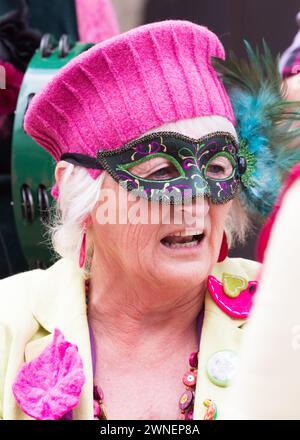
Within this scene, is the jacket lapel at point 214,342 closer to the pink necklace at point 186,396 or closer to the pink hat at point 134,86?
the pink necklace at point 186,396

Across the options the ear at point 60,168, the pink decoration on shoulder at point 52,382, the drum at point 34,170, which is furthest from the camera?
the drum at point 34,170

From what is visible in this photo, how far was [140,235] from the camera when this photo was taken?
201 cm

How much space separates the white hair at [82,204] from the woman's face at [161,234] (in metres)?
0.05

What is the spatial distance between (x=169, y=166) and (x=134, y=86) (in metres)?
0.20

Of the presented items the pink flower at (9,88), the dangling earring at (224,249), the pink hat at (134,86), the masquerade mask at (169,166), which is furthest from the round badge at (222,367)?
the pink flower at (9,88)

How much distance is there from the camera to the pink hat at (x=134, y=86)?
1965mm

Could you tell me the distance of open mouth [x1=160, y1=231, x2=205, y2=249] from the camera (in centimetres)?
202

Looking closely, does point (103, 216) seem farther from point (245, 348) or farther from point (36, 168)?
point (245, 348)

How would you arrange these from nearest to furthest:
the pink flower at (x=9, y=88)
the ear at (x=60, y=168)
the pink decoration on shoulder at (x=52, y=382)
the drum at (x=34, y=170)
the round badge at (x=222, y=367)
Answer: the pink decoration on shoulder at (x=52, y=382) < the round badge at (x=222, y=367) < the ear at (x=60, y=168) < the drum at (x=34, y=170) < the pink flower at (x=9, y=88)

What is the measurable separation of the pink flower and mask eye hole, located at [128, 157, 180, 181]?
873 millimetres

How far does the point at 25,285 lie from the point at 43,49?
2.77ft

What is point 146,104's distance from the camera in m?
1.96

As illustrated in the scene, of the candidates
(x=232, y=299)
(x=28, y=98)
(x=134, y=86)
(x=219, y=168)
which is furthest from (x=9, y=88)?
(x=232, y=299)

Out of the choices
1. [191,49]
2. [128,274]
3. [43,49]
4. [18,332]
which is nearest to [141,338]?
[128,274]
